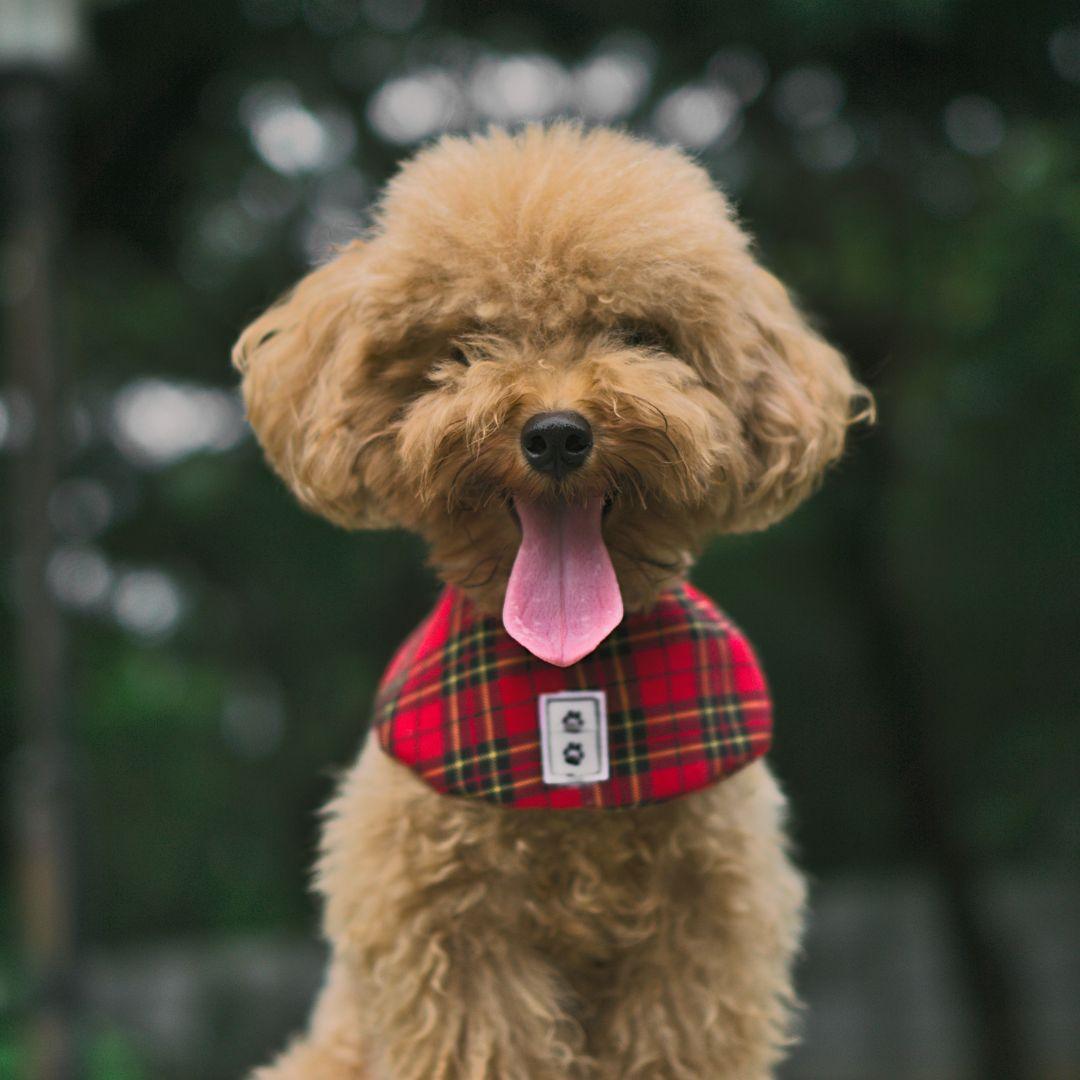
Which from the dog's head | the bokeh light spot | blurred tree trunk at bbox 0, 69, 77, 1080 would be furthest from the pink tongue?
the bokeh light spot

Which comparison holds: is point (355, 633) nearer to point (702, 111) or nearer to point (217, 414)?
point (217, 414)

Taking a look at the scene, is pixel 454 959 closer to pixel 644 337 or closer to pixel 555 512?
pixel 555 512

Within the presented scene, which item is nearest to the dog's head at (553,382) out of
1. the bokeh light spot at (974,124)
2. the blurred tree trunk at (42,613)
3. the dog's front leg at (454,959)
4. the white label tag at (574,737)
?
the white label tag at (574,737)

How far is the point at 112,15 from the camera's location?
248 inches

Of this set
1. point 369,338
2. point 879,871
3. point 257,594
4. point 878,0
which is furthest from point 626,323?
point 879,871

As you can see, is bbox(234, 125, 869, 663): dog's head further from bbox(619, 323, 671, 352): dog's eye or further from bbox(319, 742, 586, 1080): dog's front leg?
bbox(319, 742, 586, 1080): dog's front leg

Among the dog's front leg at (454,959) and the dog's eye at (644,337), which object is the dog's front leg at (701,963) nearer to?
the dog's front leg at (454,959)

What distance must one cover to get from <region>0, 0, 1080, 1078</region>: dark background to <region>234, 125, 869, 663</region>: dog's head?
9.96 ft

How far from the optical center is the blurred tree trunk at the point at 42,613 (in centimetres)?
467

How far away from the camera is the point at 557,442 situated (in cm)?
187

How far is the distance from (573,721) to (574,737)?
26 millimetres

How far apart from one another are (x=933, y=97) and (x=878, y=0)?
1064mm

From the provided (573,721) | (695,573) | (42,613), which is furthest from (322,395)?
(695,573)

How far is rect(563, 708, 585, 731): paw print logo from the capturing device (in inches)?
81.5
